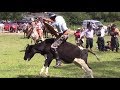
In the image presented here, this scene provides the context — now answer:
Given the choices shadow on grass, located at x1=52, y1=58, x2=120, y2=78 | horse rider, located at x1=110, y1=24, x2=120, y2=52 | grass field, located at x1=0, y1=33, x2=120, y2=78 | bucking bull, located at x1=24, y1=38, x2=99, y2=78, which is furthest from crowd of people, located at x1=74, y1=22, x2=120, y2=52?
bucking bull, located at x1=24, y1=38, x2=99, y2=78

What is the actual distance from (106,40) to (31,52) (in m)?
4.27

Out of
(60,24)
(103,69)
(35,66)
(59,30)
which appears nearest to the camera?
(60,24)

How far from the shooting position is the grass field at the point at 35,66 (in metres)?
12.3

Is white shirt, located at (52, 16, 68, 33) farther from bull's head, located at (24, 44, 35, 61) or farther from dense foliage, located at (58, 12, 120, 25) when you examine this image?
bull's head, located at (24, 44, 35, 61)

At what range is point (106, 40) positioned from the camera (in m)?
15.9

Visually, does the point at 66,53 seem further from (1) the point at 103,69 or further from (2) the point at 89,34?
(2) the point at 89,34

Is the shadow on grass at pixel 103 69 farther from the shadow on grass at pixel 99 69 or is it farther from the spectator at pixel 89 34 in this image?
the spectator at pixel 89 34

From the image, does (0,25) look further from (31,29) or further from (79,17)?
(31,29)

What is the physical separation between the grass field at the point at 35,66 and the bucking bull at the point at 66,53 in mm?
262

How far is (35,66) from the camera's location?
514 inches

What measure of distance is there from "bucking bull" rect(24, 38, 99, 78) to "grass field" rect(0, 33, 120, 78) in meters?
0.26

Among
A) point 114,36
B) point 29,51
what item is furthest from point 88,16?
point 114,36

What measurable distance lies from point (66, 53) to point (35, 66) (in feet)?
4.61
